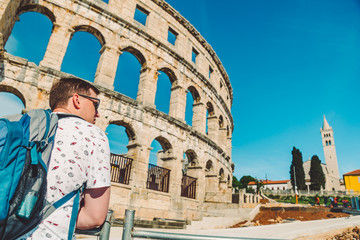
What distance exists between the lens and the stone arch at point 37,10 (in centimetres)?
1020

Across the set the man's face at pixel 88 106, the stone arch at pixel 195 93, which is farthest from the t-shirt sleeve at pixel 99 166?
the stone arch at pixel 195 93

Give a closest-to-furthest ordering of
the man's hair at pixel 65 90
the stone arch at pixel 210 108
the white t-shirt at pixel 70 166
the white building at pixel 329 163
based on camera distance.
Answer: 1. the white t-shirt at pixel 70 166
2. the man's hair at pixel 65 90
3. the stone arch at pixel 210 108
4. the white building at pixel 329 163

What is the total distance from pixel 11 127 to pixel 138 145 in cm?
1074

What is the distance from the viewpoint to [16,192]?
107cm

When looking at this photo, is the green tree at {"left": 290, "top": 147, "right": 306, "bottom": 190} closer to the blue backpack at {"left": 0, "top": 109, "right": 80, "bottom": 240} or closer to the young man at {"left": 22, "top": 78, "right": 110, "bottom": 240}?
the young man at {"left": 22, "top": 78, "right": 110, "bottom": 240}

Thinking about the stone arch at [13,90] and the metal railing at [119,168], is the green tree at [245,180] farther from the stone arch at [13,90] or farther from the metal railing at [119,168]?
the stone arch at [13,90]

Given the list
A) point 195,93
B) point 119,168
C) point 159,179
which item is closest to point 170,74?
point 195,93

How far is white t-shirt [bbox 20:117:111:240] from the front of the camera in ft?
4.10

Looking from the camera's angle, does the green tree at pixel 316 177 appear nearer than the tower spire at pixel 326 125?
Yes

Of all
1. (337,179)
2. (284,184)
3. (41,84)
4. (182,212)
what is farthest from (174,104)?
(284,184)

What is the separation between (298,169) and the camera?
5234 centimetres

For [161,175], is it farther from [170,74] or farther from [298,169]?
[298,169]

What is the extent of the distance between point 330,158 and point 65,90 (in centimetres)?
8866

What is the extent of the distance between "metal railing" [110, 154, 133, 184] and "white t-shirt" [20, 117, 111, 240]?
9.81m
